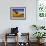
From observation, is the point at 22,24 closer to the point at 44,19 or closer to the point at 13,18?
the point at 13,18

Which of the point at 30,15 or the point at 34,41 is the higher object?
the point at 30,15

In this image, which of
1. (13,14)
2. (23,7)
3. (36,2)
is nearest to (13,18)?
(13,14)

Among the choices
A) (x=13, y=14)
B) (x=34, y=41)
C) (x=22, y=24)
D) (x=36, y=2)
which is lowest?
(x=34, y=41)

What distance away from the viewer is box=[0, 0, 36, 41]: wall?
794cm

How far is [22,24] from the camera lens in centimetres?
800

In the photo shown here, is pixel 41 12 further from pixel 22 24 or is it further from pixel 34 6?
pixel 22 24

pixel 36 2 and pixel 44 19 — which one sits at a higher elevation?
pixel 36 2

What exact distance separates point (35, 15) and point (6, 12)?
141 centimetres

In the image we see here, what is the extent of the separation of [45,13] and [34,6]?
2.07 ft

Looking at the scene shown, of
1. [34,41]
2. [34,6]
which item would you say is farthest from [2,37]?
[34,6]

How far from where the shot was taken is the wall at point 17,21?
313 inches

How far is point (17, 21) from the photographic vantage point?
26.2ft

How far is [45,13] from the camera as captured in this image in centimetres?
800

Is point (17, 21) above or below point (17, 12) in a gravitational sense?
below
